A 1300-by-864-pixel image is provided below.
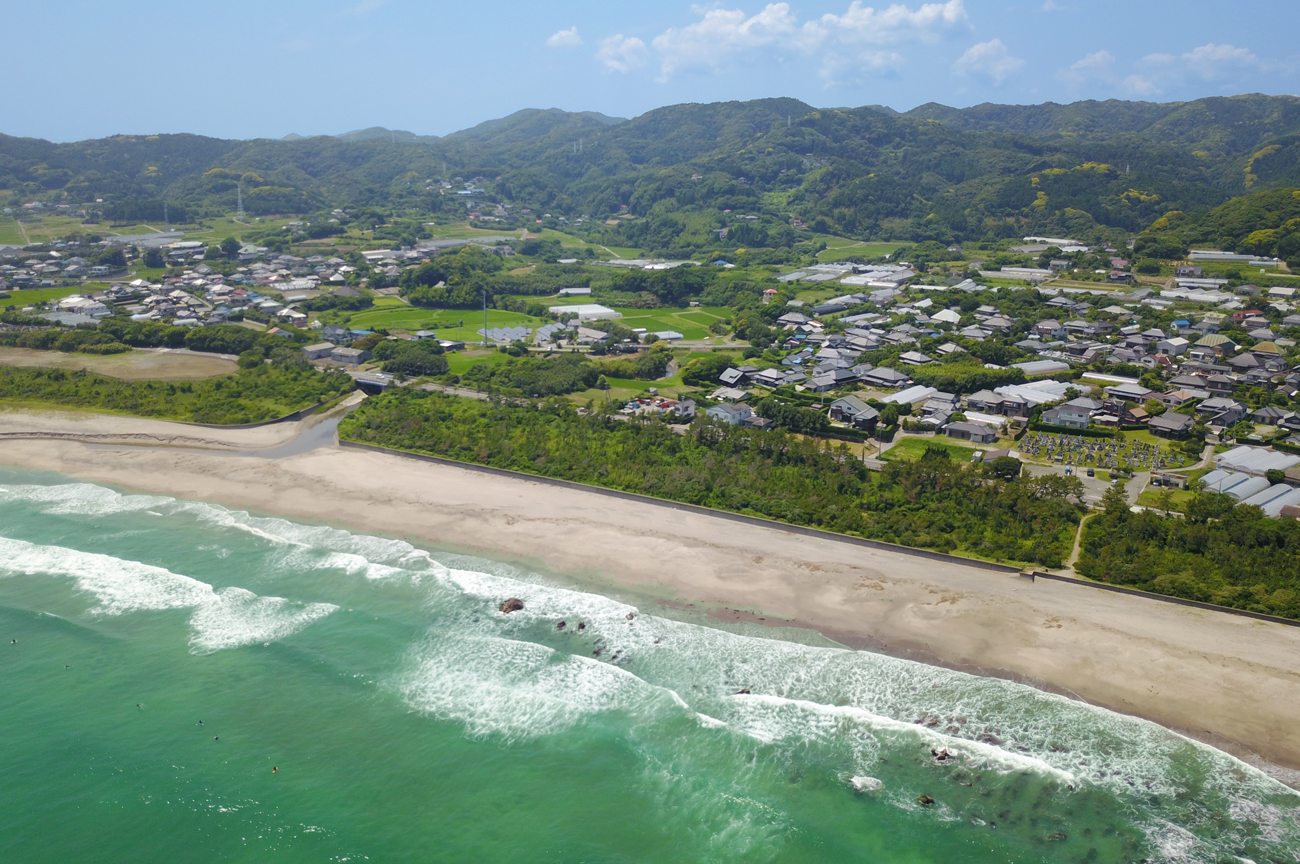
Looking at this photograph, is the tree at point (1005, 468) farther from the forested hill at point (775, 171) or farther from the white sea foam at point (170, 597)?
the forested hill at point (775, 171)

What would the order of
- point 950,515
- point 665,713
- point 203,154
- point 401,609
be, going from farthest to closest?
point 203,154 < point 950,515 < point 401,609 < point 665,713

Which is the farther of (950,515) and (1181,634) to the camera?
(950,515)

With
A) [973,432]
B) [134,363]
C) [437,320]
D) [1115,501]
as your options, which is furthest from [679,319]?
[1115,501]

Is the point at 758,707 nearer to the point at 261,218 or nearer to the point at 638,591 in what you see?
the point at 638,591

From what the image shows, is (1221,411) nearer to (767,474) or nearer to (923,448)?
(923,448)

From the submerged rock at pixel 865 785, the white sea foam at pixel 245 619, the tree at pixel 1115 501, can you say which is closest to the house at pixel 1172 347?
the tree at pixel 1115 501

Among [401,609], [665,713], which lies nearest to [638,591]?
[665,713]

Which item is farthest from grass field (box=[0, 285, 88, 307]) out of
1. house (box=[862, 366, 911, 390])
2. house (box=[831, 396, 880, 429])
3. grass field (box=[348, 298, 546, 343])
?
house (box=[862, 366, 911, 390])
